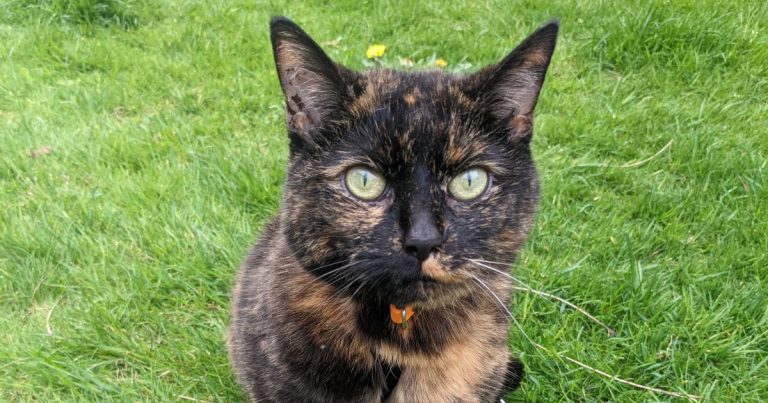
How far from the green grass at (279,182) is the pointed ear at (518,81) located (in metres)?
0.99

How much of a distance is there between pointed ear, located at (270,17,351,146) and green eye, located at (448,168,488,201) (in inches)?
15.8

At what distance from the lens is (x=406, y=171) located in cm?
166

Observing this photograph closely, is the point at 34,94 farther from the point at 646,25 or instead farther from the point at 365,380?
the point at 646,25

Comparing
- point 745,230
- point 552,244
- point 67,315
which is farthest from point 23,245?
point 745,230

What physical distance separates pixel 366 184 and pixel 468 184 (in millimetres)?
293

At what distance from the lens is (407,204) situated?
1615mm

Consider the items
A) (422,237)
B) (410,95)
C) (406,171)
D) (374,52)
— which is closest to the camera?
(422,237)

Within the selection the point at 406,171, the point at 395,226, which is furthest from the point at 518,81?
the point at 395,226

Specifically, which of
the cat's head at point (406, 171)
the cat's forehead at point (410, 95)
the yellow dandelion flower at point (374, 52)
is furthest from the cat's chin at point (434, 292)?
the yellow dandelion flower at point (374, 52)

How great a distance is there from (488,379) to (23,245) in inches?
90.9

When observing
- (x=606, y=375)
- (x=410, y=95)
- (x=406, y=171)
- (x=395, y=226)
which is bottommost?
(x=606, y=375)

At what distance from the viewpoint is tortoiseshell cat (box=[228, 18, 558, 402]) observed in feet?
5.43

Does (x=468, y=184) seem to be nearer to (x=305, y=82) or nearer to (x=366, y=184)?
(x=366, y=184)

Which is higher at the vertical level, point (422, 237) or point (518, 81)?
point (518, 81)
